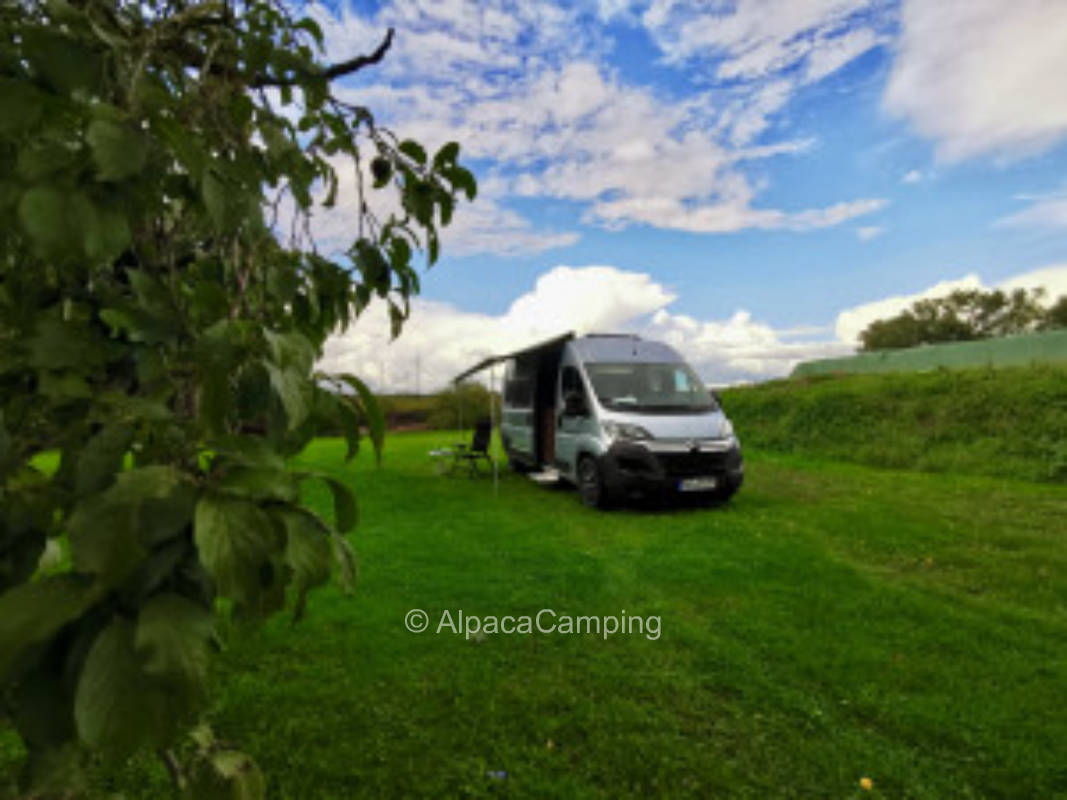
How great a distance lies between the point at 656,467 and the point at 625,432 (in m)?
0.59

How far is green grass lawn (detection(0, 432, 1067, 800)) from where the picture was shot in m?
2.49

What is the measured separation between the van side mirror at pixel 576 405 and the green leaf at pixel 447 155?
728cm

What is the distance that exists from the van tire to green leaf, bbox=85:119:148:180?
7558 millimetres

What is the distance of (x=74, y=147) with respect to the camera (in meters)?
0.68

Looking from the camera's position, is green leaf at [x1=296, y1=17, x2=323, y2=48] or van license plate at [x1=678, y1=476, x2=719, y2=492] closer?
green leaf at [x1=296, y1=17, x2=323, y2=48]

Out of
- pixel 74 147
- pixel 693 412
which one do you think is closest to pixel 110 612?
pixel 74 147

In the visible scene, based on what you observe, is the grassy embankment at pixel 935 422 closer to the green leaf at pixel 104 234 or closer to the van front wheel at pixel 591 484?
the van front wheel at pixel 591 484

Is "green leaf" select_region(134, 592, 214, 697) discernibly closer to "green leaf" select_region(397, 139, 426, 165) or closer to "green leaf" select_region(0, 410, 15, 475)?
"green leaf" select_region(0, 410, 15, 475)

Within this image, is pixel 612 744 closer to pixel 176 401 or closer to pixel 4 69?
Result: pixel 176 401

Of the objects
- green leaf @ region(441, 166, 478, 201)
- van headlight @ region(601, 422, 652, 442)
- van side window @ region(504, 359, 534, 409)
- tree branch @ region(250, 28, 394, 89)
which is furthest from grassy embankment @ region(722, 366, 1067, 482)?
tree branch @ region(250, 28, 394, 89)

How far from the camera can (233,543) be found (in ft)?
1.89

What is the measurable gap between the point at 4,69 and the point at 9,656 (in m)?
0.79

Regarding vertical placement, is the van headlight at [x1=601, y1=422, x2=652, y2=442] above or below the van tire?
above

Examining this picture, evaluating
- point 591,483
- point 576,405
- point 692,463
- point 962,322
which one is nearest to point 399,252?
point 692,463
